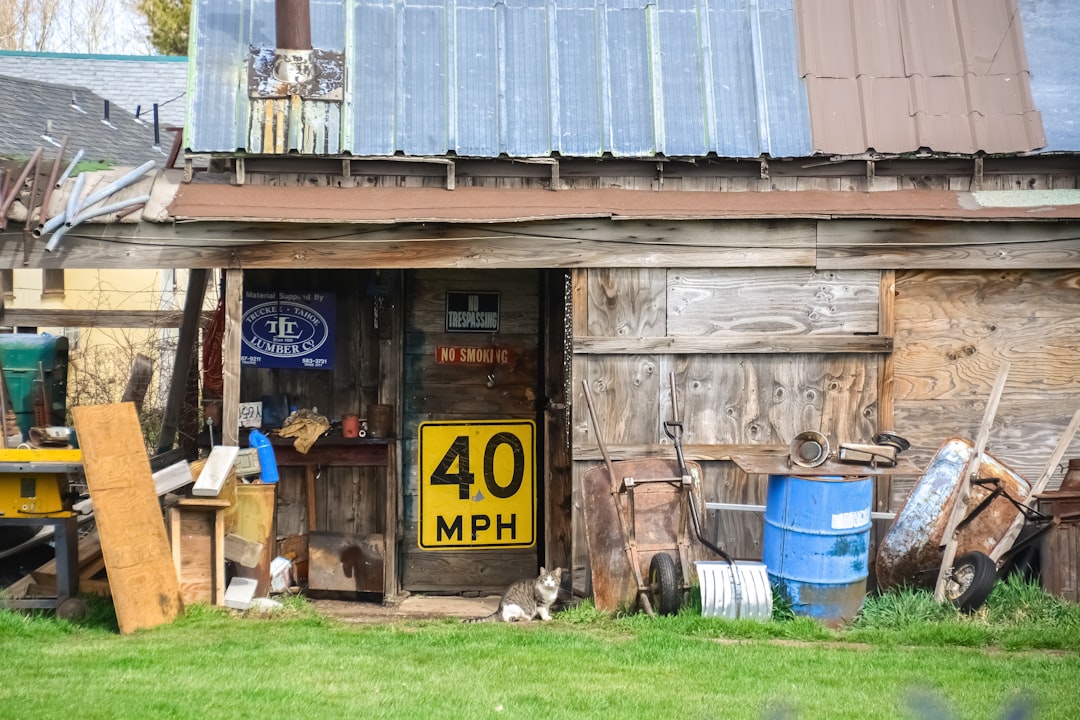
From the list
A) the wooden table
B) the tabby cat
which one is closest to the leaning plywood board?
the tabby cat

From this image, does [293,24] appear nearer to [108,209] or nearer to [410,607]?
[108,209]

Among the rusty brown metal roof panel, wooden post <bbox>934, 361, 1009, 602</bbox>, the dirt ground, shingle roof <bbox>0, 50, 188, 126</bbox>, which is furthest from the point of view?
shingle roof <bbox>0, 50, 188, 126</bbox>

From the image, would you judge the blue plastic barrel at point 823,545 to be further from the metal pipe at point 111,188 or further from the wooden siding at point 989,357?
the metal pipe at point 111,188

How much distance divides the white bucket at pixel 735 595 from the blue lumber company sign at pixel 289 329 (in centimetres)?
415

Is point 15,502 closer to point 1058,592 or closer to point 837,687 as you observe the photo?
point 837,687

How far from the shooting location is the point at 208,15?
30.4ft

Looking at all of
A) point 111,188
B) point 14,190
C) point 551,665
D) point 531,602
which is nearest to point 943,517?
point 531,602

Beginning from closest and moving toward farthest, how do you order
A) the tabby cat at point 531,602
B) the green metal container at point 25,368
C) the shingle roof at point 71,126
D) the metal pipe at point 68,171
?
the tabby cat at point 531,602 → the metal pipe at point 68,171 → the green metal container at point 25,368 → the shingle roof at point 71,126

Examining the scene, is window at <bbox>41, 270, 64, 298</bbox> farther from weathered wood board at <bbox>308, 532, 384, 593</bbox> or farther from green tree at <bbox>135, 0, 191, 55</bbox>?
weathered wood board at <bbox>308, 532, 384, 593</bbox>

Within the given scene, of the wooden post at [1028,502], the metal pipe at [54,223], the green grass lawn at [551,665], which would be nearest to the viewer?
the green grass lawn at [551,665]

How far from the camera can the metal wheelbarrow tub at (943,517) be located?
824 cm

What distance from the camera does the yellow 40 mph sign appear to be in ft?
34.8

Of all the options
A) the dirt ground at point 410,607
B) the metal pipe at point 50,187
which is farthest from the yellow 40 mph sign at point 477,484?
the metal pipe at point 50,187

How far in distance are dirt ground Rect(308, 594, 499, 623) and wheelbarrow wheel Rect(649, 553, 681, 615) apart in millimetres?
1904
